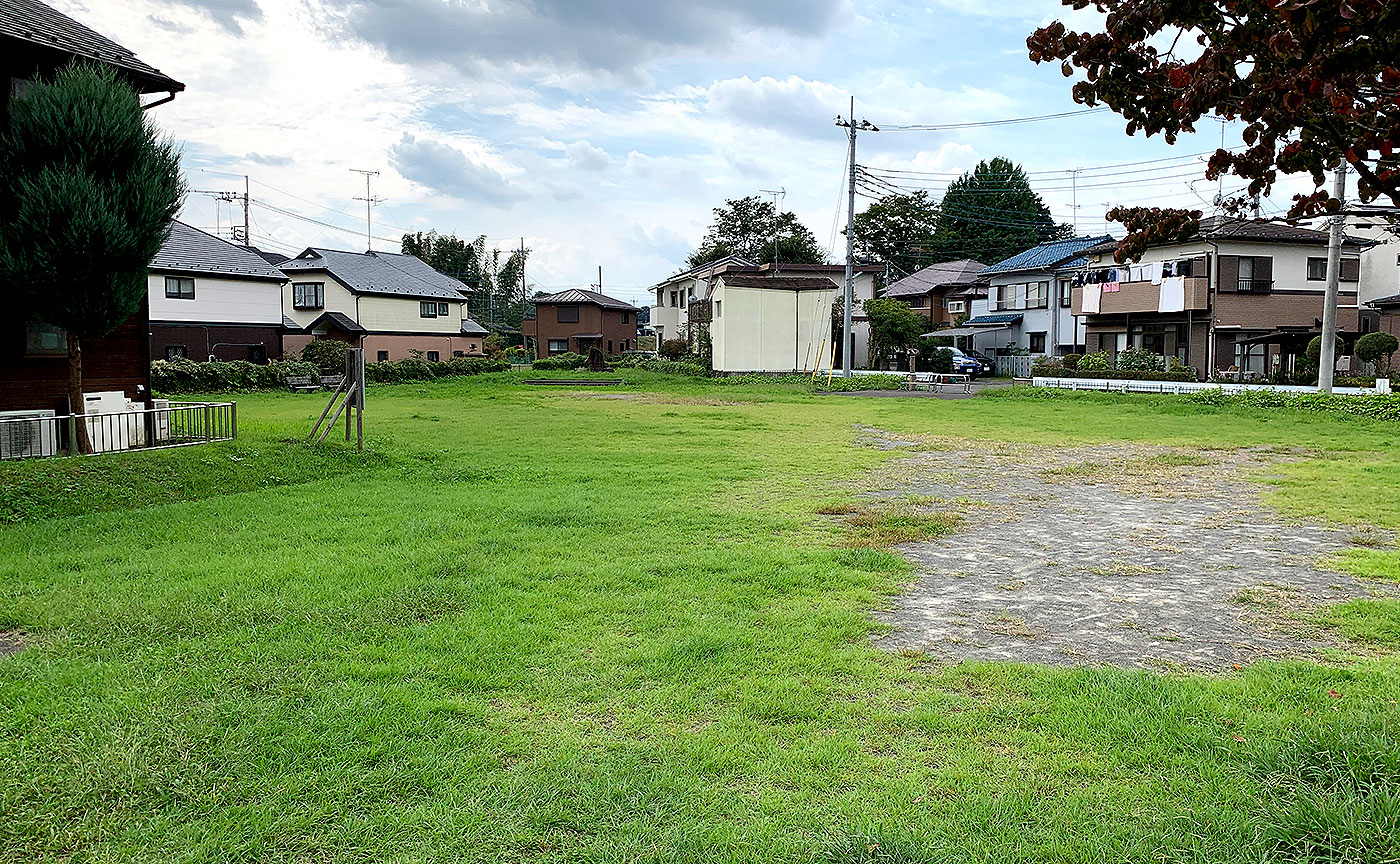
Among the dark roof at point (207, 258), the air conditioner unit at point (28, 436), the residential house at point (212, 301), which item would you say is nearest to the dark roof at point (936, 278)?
the residential house at point (212, 301)

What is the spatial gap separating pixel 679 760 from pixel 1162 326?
136 feet

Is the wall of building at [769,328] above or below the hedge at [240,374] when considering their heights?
above

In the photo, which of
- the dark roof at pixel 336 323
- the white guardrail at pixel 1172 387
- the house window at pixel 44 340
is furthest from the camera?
the dark roof at pixel 336 323

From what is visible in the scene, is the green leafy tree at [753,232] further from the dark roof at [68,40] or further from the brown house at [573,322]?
the dark roof at [68,40]

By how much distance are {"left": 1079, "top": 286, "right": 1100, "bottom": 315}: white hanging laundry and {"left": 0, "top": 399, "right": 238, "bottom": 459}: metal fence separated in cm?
3685

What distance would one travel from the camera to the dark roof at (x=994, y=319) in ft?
158

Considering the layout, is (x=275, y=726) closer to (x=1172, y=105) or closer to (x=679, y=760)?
(x=679, y=760)

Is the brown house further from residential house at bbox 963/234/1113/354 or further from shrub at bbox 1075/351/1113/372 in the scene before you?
shrub at bbox 1075/351/1113/372

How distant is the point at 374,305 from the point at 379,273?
3266 millimetres

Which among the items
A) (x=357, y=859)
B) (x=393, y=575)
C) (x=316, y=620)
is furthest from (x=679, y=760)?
(x=393, y=575)

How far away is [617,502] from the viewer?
384 inches

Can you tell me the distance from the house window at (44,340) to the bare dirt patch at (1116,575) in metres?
12.4

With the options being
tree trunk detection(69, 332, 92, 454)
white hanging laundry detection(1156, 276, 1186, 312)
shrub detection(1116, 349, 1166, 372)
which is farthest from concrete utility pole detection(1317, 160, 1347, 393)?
tree trunk detection(69, 332, 92, 454)

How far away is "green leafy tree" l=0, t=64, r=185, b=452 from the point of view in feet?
36.1
